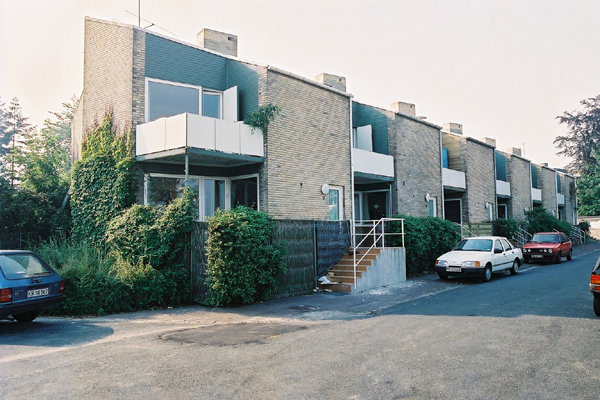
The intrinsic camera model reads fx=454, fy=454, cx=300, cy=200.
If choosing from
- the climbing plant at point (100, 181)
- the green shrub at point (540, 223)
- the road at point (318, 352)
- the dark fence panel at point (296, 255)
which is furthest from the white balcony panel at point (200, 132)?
the green shrub at point (540, 223)

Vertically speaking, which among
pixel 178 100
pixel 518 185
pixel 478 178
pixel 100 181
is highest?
pixel 178 100

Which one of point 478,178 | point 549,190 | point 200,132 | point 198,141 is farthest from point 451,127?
point 198,141

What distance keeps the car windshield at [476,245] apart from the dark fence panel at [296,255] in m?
6.07

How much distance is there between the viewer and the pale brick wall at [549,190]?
127 ft

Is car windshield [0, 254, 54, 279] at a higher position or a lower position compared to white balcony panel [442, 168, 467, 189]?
lower


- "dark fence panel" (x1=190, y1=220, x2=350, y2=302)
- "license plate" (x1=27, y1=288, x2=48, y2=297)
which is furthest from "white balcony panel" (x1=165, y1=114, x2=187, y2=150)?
"license plate" (x1=27, y1=288, x2=48, y2=297)

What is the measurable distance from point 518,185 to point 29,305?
33011 millimetres

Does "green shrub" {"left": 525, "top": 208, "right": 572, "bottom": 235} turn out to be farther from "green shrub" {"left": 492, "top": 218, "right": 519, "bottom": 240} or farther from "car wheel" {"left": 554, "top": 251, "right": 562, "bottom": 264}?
"car wheel" {"left": 554, "top": 251, "right": 562, "bottom": 264}

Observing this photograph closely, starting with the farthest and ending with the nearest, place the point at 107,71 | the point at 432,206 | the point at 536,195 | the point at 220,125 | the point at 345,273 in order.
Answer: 1. the point at 536,195
2. the point at 432,206
3. the point at 107,71
4. the point at 345,273
5. the point at 220,125

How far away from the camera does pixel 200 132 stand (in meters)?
13.0

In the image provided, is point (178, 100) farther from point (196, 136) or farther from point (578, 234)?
point (578, 234)

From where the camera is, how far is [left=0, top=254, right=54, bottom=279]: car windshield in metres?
8.48

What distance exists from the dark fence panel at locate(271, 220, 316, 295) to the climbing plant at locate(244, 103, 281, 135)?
11.7ft

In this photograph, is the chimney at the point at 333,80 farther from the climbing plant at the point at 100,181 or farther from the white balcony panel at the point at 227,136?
the climbing plant at the point at 100,181
